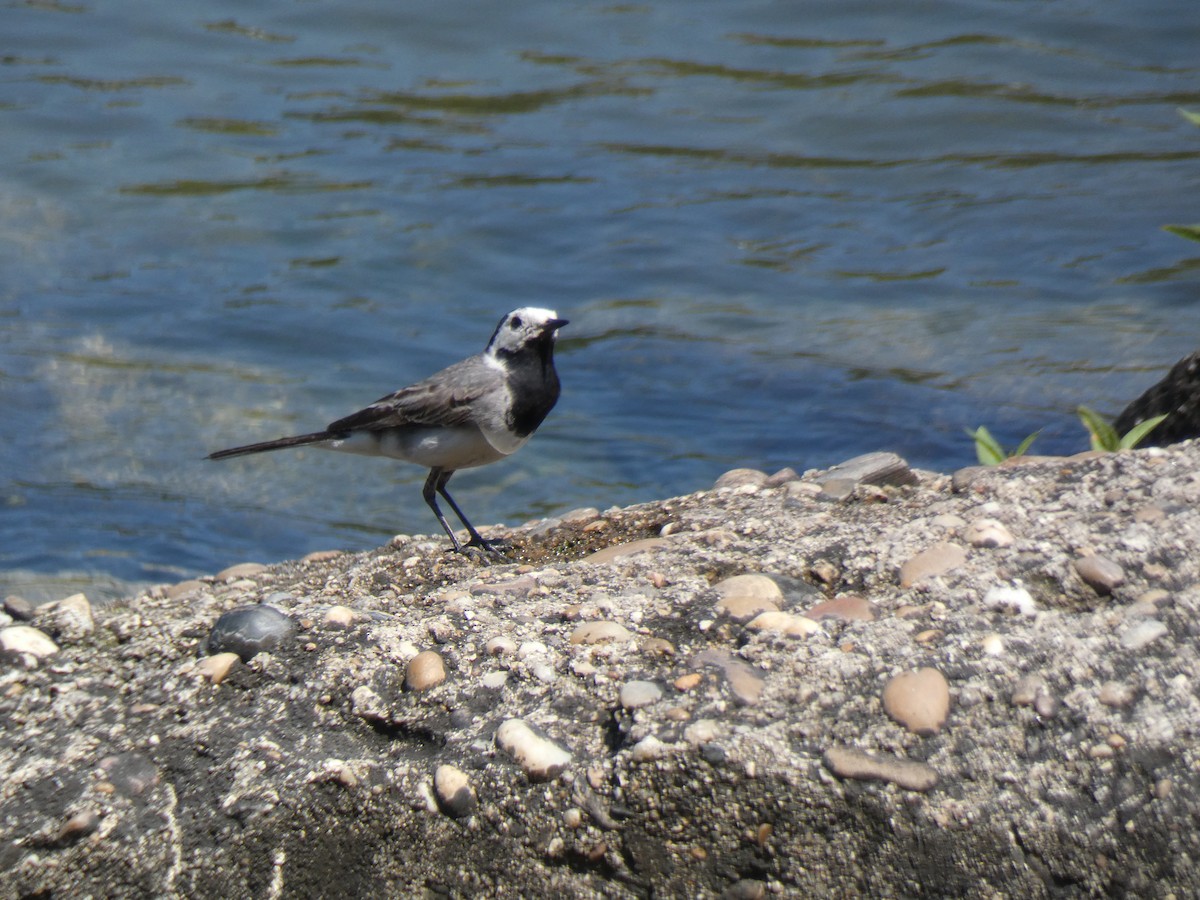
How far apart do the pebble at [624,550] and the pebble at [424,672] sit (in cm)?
76

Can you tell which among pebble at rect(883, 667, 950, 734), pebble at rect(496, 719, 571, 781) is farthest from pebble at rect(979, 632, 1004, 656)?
pebble at rect(496, 719, 571, 781)

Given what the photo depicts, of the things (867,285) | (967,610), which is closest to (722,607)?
(967,610)

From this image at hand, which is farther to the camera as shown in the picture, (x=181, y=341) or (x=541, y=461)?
(x=181, y=341)

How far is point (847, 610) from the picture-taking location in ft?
11.0

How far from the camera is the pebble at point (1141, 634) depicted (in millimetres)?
3049

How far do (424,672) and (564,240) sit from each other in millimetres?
7750

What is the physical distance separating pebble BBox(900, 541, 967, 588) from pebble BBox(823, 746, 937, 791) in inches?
25.8

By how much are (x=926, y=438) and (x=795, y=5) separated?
753cm

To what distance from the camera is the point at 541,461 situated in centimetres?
831

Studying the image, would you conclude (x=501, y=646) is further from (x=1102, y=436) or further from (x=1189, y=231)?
(x=1189, y=231)

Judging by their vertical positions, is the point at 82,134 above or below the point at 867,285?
above

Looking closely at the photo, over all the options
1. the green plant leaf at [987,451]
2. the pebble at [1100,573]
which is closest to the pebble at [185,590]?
the pebble at [1100,573]

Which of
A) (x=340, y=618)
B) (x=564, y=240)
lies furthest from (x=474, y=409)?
(x=564, y=240)

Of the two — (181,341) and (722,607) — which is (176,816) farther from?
(181,341)
